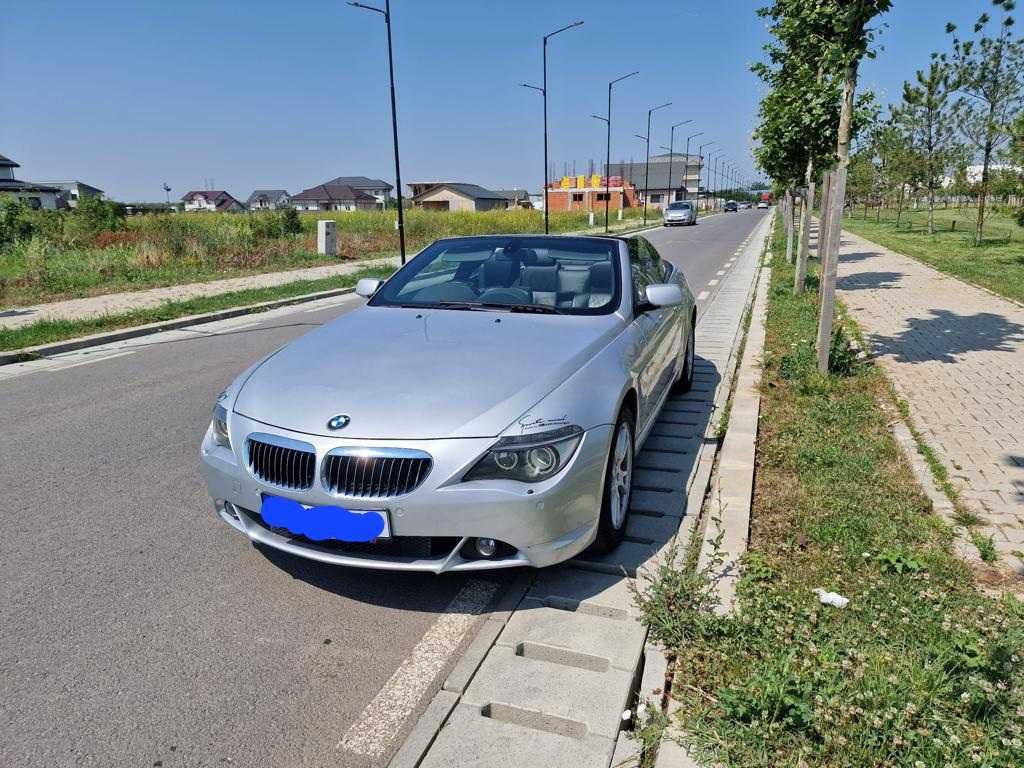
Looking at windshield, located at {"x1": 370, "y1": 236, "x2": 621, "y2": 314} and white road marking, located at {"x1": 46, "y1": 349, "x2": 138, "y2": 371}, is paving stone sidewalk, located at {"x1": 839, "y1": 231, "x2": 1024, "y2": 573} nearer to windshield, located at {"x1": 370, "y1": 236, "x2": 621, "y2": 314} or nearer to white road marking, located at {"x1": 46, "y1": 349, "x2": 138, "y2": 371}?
windshield, located at {"x1": 370, "y1": 236, "x2": 621, "y2": 314}

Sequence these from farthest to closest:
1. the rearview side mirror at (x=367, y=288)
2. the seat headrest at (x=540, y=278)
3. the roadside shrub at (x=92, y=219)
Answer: the roadside shrub at (x=92, y=219)
the rearview side mirror at (x=367, y=288)
the seat headrest at (x=540, y=278)

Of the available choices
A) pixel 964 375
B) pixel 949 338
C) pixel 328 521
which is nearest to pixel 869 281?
pixel 949 338

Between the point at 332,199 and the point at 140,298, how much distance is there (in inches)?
4262

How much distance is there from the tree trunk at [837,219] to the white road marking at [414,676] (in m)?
4.33

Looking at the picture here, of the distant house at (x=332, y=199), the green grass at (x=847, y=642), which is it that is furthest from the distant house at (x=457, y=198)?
the green grass at (x=847, y=642)

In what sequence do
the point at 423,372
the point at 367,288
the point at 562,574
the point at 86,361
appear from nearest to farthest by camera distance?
the point at 423,372 → the point at 562,574 → the point at 367,288 → the point at 86,361

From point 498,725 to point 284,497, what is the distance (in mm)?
1225

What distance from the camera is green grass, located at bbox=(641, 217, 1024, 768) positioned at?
2.29 metres

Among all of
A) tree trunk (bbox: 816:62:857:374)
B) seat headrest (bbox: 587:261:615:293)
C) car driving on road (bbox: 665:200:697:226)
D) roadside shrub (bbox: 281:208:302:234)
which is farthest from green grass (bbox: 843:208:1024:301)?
roadside shrub (bbox: 281:208:302:234)

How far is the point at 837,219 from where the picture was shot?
6.16 metres

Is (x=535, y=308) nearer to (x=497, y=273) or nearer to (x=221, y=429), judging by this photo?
(x=497, y=273)

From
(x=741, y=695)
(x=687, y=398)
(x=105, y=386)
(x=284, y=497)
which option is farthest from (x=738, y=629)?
(x=105, y=386)

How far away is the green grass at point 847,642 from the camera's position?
7.52 feet

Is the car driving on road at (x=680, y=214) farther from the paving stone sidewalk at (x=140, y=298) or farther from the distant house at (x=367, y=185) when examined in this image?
the distant house at (x=367, y=185)
